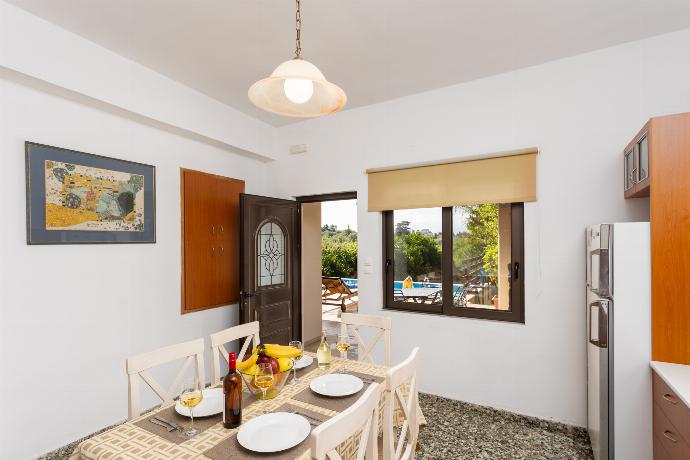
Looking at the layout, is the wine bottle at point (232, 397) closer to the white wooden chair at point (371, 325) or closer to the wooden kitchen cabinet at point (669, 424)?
the white wooden chair at point (371, 325)

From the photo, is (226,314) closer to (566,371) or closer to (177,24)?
(177,24)

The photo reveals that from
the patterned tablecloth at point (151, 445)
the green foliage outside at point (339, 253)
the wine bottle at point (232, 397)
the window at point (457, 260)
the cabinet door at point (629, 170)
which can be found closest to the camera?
the patterned tablecloth at point (151, 445)

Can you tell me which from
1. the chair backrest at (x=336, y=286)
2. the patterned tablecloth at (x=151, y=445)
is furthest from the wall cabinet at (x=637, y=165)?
the chair backrest at (x=336, y=286)

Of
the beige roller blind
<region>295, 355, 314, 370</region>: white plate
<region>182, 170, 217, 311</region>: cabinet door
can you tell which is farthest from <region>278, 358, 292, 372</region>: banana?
the beige roller blind

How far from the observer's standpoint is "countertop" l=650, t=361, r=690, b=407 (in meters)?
1.54

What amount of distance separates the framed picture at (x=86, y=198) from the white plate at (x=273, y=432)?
6.65ft

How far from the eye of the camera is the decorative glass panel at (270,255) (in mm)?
3695

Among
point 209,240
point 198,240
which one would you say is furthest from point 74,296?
point 209,240

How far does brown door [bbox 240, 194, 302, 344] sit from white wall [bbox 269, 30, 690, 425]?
48.1 inches

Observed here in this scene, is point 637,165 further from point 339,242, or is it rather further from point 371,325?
point 339,242

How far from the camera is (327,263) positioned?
10469mm

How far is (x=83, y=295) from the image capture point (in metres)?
2.59

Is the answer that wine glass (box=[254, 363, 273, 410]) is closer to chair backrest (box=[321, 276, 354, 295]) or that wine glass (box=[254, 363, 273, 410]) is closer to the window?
the window

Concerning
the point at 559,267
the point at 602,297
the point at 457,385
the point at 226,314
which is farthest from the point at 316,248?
the point at 602,297
